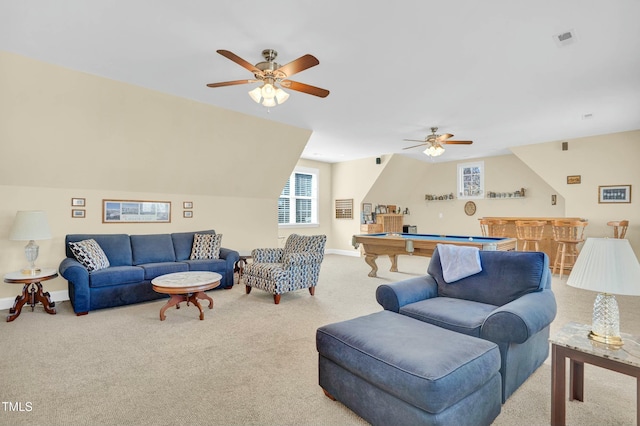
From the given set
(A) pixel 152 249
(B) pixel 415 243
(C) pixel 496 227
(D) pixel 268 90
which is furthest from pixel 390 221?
(D) pixel 268 90

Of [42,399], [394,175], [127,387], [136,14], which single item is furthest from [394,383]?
[394,175]

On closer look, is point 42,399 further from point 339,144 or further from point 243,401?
point 339,144

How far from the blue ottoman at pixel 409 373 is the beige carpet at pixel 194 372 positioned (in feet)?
0.77

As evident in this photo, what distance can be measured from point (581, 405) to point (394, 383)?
1.38 m

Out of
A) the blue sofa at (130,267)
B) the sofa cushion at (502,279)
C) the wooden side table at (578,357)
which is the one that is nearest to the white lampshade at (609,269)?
the wooden side table at (578,357)

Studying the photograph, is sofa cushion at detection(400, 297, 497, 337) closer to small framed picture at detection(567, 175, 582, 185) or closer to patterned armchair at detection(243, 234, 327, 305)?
patterned armchair at detection(243, 234, 327, 305)

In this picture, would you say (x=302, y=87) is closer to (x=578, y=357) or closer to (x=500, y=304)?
(x=500, y=304)

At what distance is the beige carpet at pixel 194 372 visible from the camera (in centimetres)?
191

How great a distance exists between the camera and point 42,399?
2068 mm

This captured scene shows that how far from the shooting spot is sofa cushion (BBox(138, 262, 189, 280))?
14.4 ft

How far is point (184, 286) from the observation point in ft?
11.6

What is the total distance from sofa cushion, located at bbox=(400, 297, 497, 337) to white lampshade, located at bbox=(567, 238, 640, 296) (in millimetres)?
691

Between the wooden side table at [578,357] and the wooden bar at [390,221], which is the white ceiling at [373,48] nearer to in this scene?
the wooden side table at [578,357]

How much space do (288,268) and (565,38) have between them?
383 centimetres
